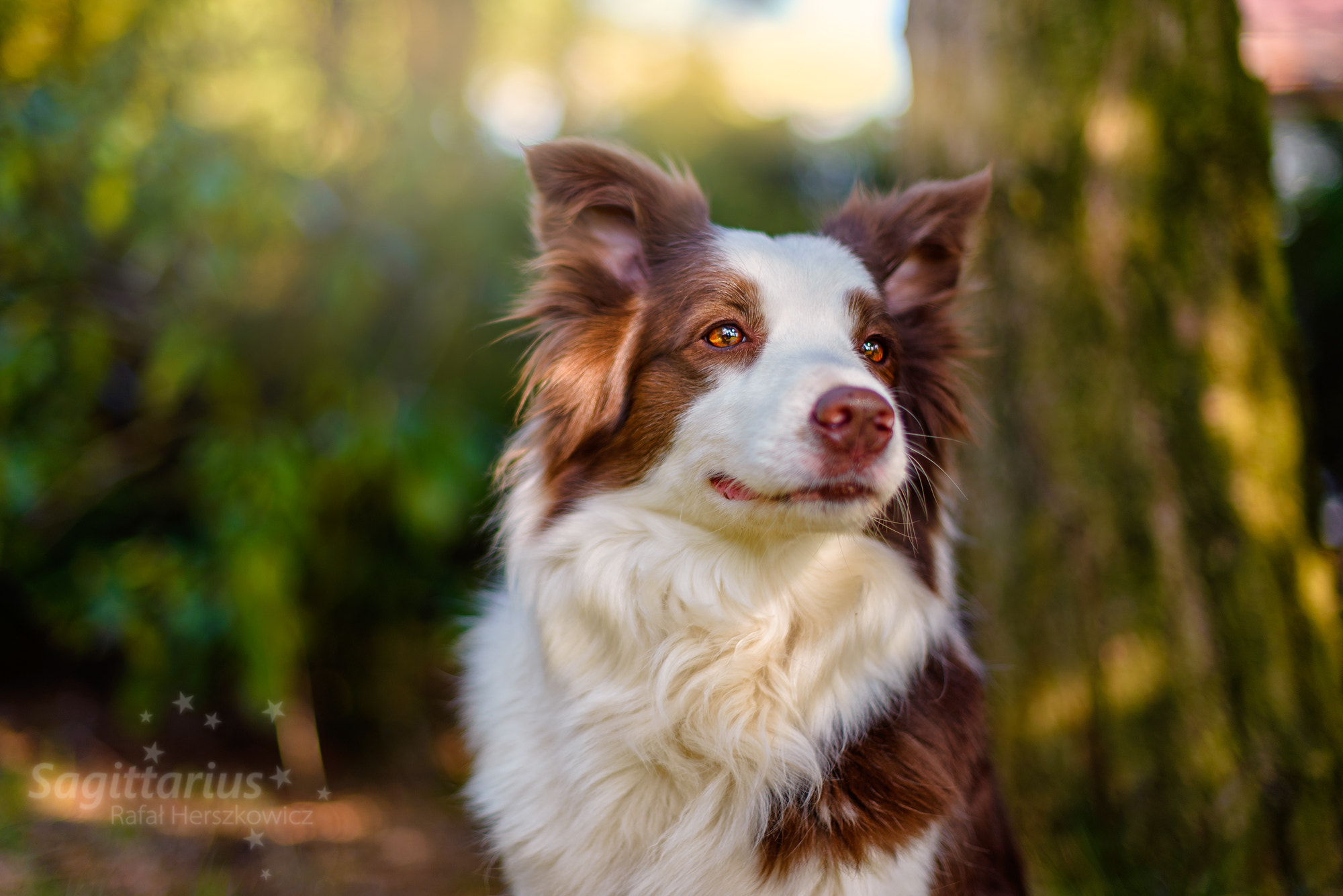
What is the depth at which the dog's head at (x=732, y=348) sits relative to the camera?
2039 mm

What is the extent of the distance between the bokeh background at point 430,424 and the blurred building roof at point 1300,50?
2694 millimetres

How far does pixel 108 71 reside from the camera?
360 cm

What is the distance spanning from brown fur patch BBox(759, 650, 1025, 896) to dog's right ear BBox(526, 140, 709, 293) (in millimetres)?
1494

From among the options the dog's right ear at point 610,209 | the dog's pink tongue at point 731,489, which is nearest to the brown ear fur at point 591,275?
the dog's right ear at point 610,209

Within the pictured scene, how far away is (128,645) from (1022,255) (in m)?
4.46

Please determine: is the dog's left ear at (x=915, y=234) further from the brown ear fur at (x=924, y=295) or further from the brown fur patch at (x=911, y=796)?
the brown fur patch at (x=911, y=796)

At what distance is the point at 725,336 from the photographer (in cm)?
233

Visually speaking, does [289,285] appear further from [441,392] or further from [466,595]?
[466,595]

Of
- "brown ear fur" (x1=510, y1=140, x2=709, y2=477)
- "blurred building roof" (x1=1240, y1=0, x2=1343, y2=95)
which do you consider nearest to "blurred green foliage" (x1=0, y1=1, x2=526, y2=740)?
"brown ear fur" (x1=510, y1=140, x2=709, y2=477)

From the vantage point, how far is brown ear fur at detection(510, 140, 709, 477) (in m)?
2.45

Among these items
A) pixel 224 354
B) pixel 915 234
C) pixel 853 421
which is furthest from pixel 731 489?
pixel 224 354

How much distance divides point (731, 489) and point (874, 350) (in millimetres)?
653

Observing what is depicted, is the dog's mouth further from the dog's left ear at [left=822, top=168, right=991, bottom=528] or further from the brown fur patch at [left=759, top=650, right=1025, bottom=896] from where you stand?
the brown fur patch at [left=759, top=650, right=1025, bottom=896]

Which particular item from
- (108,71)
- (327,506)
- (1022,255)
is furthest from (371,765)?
(1022,255)
